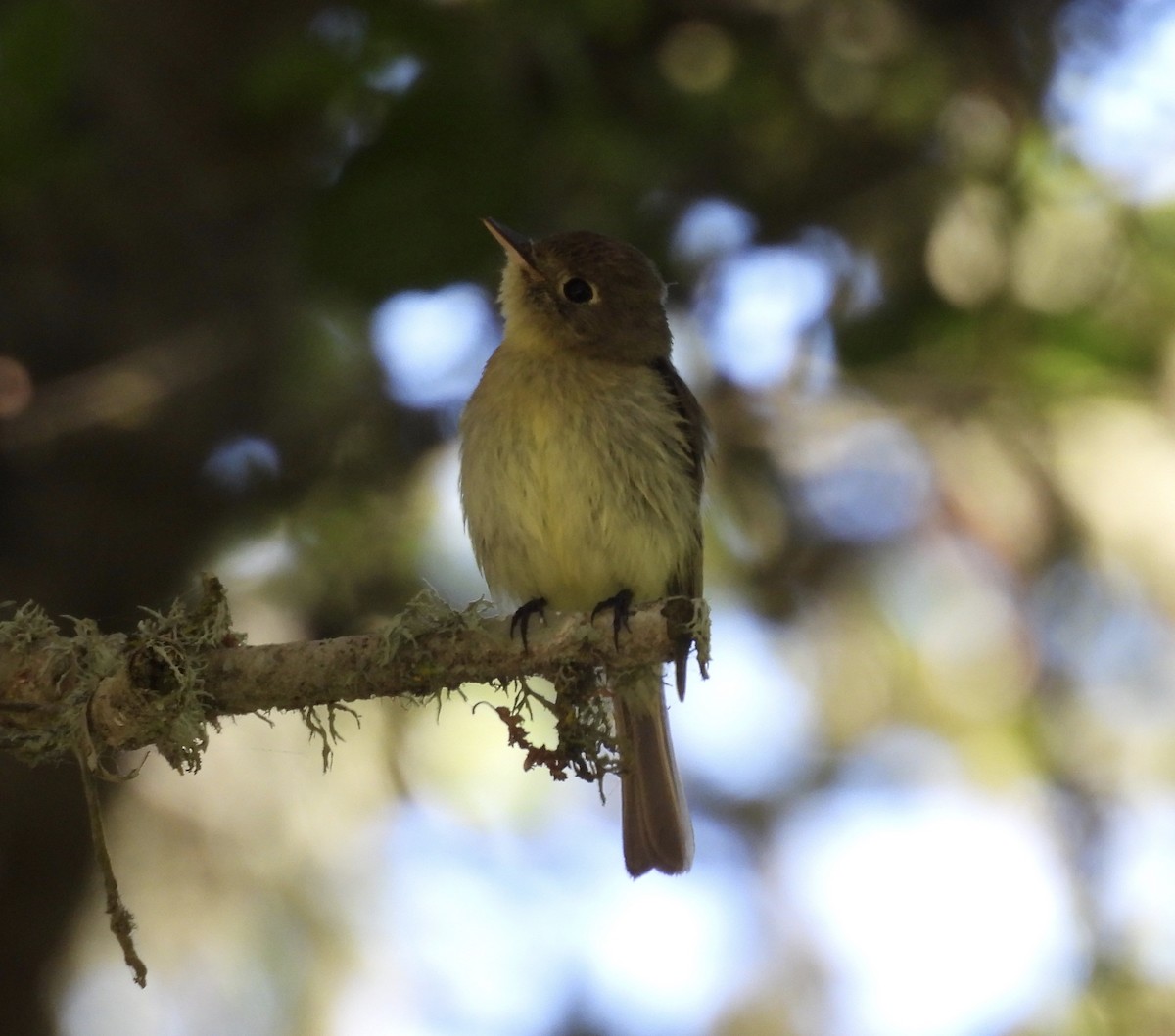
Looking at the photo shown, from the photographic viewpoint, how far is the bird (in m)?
4.29

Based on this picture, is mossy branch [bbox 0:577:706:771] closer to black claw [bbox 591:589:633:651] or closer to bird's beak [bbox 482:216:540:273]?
black claw [bbox 591:589:633:651]

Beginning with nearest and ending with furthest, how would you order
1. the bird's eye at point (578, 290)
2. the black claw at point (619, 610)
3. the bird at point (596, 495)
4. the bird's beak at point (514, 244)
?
the black claw at point (619, 610) < the bird at point (596, 495) < the bird's beak at point (514, 244) < the bird's eye at point (578, 290)

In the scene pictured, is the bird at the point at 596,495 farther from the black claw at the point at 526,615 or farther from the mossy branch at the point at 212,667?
the mossy branch at the point at 212,667

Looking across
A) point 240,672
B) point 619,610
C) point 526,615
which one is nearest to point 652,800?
point 526,615

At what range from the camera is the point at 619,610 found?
3.69 meters

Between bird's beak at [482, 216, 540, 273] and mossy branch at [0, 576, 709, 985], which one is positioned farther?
bird's beak at [482, 216, 540, 273]

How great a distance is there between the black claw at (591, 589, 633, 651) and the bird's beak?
115 centimetres

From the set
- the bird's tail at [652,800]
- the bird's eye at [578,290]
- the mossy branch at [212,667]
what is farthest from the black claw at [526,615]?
the bird's eye at [578,290]

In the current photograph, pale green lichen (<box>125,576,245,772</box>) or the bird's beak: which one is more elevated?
the bird's beak

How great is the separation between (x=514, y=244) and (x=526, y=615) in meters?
1.36

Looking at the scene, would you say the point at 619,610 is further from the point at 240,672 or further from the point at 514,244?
the point at 514,244

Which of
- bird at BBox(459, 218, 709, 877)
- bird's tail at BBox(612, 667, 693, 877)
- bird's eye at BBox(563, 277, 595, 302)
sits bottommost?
bird's tail at BBox(612, 667, 693, 877)

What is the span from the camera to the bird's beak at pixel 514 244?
4621 mm

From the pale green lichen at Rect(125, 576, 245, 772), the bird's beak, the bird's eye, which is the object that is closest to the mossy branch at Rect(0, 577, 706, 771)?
the pale green lichen at Rect(125, 576, 245, 772)
